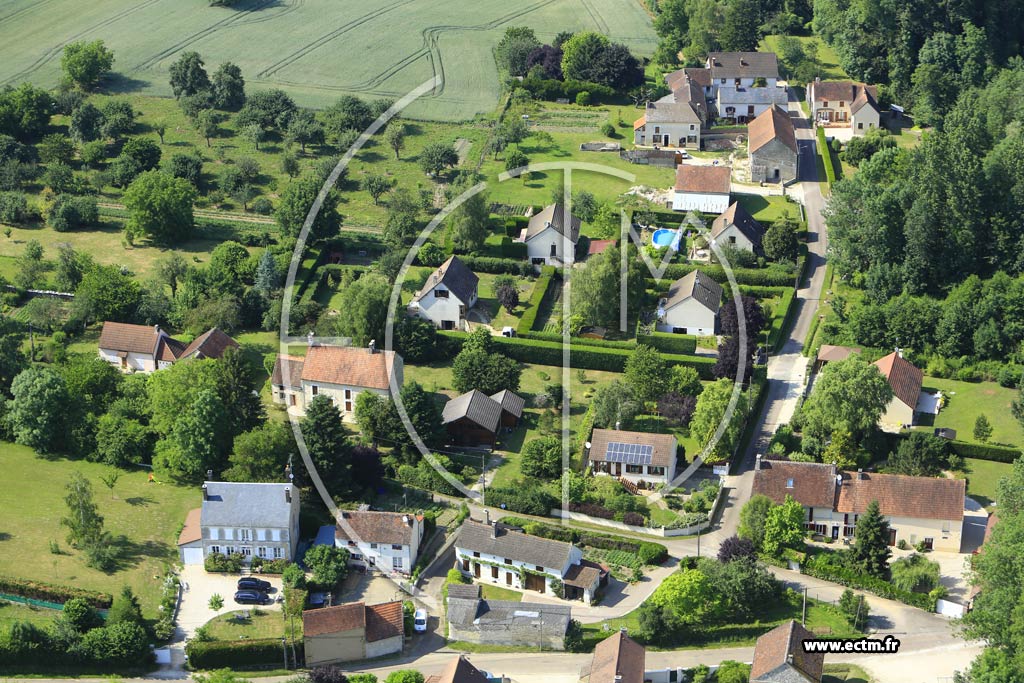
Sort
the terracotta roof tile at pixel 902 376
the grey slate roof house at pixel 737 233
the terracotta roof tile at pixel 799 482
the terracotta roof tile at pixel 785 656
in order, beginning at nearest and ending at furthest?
1. the terracotta roof tile at pixel 785 656
2. the terracotta roof tile at pixel 799 482
3. the terracotta roof tile at pixel 902 376
4. the grey slate roof house at pixel 737 233

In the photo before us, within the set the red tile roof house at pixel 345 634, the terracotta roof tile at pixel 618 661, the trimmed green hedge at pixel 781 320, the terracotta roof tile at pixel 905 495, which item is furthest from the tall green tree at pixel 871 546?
the red tile roof house at pixel 345 634

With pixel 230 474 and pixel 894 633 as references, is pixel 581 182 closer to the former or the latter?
pixel 230 474

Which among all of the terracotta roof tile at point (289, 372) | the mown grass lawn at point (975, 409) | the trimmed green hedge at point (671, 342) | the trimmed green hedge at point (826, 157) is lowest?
the mown grass lawn at point (975, 409)

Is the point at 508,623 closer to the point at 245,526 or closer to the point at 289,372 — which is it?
the point at 245,526

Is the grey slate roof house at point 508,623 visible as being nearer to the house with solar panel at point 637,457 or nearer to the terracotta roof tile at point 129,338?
the house with solar panel at point 637,457

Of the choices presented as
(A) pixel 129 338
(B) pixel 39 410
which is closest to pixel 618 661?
(B) pixel 39 410

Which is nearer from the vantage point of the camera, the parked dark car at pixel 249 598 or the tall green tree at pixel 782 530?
the parked dark car at pixel 249 598

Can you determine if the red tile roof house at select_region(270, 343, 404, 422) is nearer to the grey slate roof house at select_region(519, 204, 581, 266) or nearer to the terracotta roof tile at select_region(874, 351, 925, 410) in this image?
the grey slate roof house at select_region(519, 204, 581, 266)
